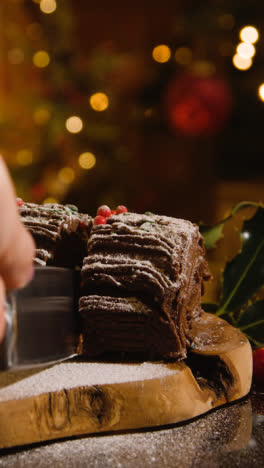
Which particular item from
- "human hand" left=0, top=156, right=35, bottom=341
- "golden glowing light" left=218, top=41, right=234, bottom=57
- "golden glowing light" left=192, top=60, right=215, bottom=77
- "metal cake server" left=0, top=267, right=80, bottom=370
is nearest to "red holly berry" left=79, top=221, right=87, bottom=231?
"metal cake server" left=0, top=267, right=80, bottom=370

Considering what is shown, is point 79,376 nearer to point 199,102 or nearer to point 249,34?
point 199,102

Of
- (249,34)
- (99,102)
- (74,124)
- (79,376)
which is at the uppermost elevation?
(249,34)

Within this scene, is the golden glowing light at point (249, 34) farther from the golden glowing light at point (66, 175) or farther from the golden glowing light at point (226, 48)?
the golden glowing light at point (66, 175)

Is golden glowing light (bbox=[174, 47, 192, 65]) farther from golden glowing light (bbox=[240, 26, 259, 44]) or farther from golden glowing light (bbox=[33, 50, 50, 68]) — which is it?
golden glowing light (bbox=[33, 50, 50, 68])

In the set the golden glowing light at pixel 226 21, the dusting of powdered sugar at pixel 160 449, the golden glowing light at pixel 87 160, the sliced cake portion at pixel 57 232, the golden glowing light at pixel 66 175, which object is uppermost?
the golden glowing light at pixel 226 21

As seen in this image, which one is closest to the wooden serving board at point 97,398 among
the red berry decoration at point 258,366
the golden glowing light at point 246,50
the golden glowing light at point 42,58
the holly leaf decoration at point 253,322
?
the red berry decoration at point 258,366

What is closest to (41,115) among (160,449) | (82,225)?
(82,225)

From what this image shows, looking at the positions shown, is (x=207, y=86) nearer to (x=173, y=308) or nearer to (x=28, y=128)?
(x=28, y=128)
